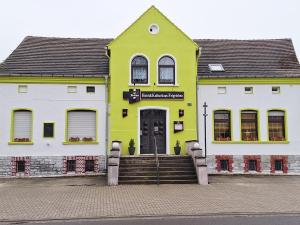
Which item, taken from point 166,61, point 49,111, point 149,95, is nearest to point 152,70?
point 166,61

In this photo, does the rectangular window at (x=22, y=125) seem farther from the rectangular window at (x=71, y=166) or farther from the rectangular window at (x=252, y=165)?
the rectangular window at (x=252, y=165)

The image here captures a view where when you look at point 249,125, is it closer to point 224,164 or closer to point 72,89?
point 224,164

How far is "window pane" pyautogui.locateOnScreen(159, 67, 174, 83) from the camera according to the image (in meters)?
21.5

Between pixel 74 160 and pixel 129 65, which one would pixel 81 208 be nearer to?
pixel 74 160

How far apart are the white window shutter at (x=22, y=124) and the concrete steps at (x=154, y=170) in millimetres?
5826

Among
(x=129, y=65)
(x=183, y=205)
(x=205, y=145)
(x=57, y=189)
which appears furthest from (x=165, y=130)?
(x=183, y=205)

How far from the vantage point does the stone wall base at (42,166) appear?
807 inches

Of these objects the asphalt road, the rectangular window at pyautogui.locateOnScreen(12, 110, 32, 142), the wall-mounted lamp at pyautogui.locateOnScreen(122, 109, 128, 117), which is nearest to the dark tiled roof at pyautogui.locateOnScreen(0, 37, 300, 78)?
the rectangular window at pyautogui.locateOnScreen(12, 110, 32, 142)

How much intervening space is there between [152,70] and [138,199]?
9.99 meters

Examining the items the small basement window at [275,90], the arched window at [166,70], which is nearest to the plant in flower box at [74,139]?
the arched window at [166,70]

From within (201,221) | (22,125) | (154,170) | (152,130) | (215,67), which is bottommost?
(201,221)

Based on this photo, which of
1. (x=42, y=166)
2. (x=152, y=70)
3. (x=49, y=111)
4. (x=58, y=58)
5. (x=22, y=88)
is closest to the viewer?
(x=42, y=166)

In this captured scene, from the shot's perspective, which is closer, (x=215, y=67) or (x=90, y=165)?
(x=90, y=165)

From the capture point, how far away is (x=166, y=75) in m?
21.5
